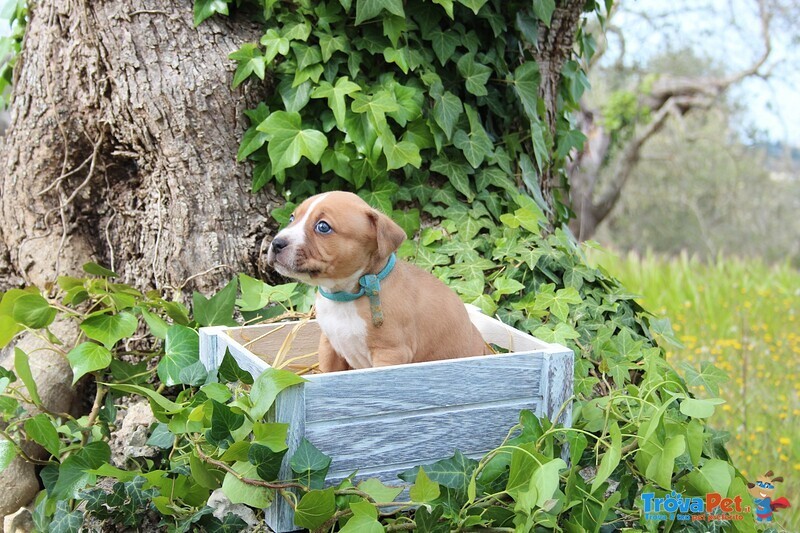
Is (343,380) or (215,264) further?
(215,264)

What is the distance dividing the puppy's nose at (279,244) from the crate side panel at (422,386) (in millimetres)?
351

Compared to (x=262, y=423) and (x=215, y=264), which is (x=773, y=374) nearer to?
(x=215, y=264)

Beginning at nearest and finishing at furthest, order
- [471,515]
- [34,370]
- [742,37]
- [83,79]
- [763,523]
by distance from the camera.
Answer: [471,515] → [763,523] → [34,370] → [83,79] → [742,37]

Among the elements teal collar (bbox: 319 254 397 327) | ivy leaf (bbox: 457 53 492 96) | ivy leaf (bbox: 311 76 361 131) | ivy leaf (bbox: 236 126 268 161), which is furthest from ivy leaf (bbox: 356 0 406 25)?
teal collar (bbox: 319 254 397 327)

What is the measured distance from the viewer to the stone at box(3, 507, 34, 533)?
9.51ft

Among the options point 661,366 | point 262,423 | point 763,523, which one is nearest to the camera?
point 262,423

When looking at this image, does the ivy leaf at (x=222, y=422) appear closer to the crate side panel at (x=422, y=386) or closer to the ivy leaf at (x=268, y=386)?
the ivy leaf at (x=268, y=386)

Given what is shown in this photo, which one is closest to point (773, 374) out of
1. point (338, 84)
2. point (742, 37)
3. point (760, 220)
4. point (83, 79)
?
point (338, 84)

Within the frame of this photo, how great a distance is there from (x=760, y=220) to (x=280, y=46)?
47.5 feet

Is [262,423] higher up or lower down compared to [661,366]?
higher up

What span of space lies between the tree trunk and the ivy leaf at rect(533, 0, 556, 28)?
1.14 metres

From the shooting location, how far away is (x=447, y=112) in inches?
134

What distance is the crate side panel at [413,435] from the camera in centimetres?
219

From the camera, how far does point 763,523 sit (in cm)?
274
